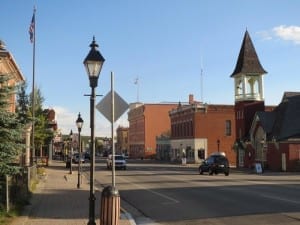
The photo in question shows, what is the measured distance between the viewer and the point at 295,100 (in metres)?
60.4

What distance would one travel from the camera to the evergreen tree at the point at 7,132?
14.8 m

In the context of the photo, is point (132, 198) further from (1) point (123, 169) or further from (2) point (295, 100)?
(2) point (295, 100)

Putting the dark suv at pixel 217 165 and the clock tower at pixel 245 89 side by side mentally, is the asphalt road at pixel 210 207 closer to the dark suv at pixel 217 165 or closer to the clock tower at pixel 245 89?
the dark suv at pixel 217 165

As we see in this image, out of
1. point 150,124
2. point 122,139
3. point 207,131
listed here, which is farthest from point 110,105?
point 122,139

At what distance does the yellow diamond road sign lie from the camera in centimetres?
1279

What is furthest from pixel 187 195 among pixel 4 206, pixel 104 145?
pixel 104 145

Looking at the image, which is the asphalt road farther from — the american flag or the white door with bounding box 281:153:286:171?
the white door with bounding box 281:153:286:171

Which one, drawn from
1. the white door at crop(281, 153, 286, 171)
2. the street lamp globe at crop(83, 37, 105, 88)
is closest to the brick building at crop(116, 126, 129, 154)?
the white door at crop(281, 153, 286, 171)

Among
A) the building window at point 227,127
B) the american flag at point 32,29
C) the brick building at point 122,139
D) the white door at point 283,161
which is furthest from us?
the brick building at point 122,139

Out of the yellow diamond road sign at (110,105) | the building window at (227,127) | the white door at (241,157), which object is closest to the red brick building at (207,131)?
the building window at (227,127)

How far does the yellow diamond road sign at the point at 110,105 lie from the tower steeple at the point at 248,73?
5537cm

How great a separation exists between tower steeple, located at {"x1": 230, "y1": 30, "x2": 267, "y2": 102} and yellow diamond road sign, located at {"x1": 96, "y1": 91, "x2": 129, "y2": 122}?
5537cm

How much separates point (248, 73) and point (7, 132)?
54888 mm

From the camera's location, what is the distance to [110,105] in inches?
503
